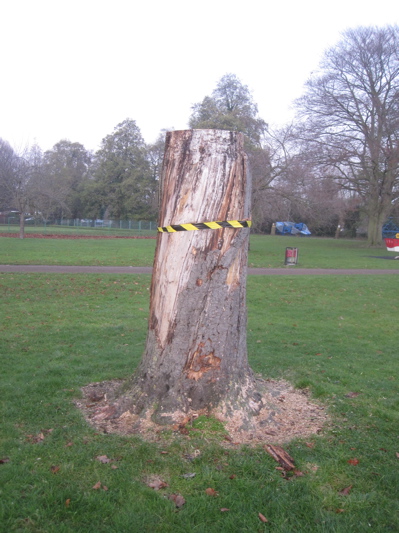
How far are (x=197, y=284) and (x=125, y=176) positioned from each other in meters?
55.9

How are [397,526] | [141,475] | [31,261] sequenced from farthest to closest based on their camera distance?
[31,261], [141,475], [397,526]

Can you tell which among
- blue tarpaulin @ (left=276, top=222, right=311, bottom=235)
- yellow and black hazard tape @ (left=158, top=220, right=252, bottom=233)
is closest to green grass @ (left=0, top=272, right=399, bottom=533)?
yellow and black hazard tape @ (left=158, top=220, right=252, bottom=233)

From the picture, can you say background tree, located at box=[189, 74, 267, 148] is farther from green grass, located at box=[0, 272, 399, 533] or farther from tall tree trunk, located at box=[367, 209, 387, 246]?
green grass, located at box=[0, 272, 399, 533]

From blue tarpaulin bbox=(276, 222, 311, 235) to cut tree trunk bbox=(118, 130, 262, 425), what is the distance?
209ft

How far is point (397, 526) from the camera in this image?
286 cm

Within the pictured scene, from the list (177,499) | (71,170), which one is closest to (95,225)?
(71,170)

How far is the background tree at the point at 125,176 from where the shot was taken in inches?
2216

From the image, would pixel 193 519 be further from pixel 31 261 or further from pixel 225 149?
pixel 31 261

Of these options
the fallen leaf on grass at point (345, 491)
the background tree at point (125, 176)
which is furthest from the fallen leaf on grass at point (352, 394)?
the background tree at point (125, 176)

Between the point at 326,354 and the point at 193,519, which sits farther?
the point at 326,354

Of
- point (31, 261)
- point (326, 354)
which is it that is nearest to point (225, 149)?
point (326, 354)

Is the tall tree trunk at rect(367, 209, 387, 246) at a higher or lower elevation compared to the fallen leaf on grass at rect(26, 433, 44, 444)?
higher

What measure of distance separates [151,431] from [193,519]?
111 cm

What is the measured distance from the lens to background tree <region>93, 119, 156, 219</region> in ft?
185
